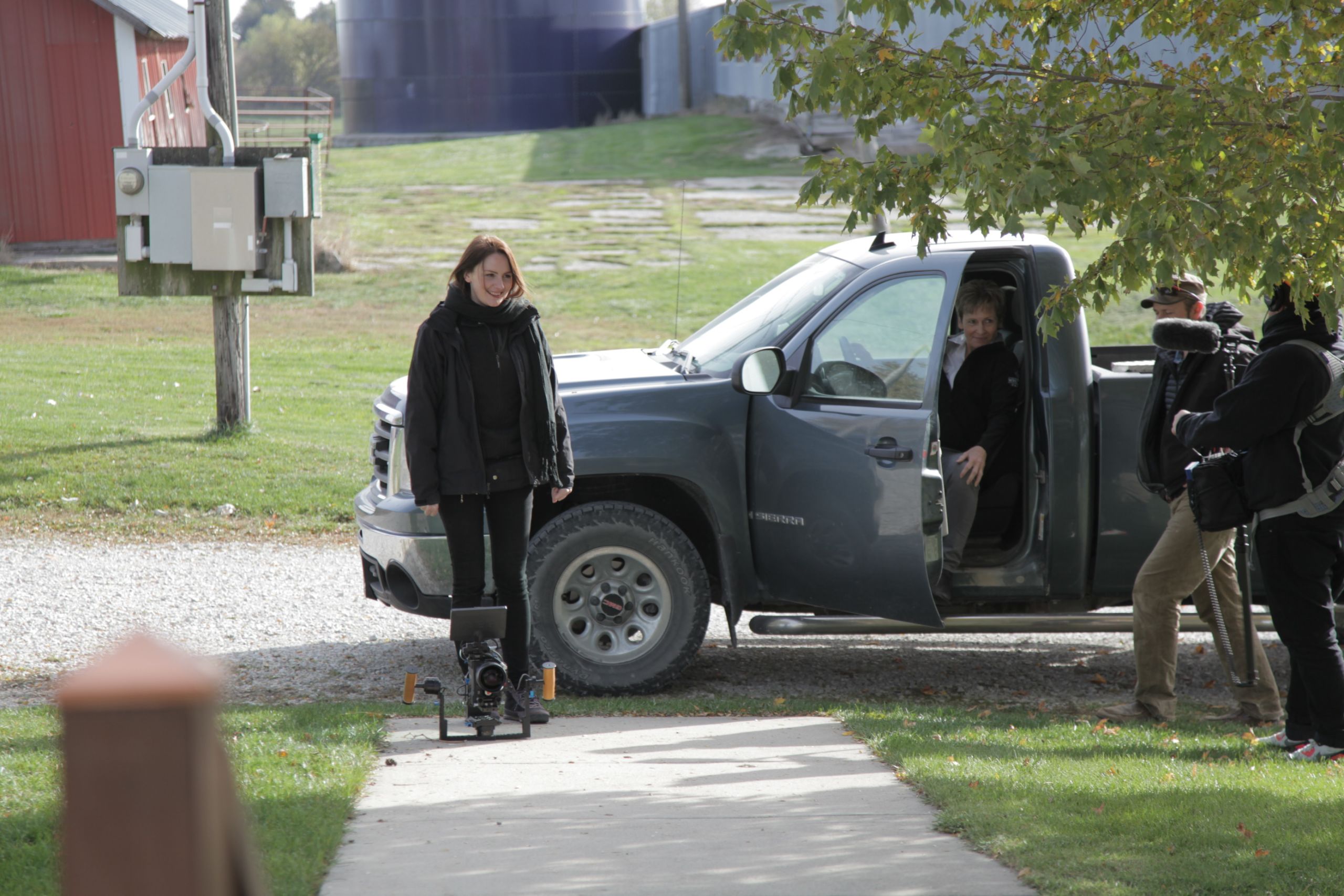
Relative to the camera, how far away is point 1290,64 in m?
5.03

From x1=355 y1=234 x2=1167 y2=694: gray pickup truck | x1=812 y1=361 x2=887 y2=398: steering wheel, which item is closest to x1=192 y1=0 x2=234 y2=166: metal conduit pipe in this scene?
x1=355 y1=234 x2=1167 y2=694: gray pickup truck

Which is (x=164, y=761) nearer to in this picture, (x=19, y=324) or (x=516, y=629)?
(x=516, y=629)

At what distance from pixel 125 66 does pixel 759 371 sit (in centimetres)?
1830

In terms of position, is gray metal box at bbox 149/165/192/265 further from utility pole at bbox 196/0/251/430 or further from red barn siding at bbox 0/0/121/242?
red barn siding at bbox 0/0/121/242

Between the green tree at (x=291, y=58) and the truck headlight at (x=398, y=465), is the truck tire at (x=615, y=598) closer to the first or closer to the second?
the truck headlight at (x=398, y=465)

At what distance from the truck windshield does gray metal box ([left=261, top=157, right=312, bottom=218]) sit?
5.06 meters

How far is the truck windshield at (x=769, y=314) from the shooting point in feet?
21.6

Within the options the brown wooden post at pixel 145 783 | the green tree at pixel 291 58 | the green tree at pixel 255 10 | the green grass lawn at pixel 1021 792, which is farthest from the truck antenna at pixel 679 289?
the green tree at pixel 255 10

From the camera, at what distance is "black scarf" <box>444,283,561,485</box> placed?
552 centimetres

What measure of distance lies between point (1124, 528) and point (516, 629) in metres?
2.83

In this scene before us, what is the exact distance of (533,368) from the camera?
5598 millimetres

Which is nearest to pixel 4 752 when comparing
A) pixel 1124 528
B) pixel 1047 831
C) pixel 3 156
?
pixel 1047 831

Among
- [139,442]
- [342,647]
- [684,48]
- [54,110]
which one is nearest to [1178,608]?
[342,647]

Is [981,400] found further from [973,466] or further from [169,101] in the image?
[169,101]
